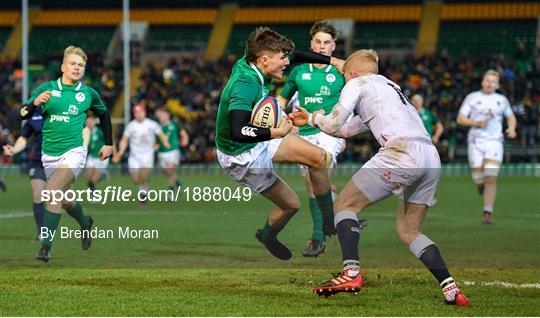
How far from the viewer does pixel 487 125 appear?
18.1 m

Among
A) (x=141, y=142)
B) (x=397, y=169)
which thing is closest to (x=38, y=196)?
(x=397, y=169)

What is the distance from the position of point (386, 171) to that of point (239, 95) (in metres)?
1.58

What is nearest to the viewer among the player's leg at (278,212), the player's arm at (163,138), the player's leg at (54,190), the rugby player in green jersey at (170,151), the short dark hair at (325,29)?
the player's leg at (278,212)

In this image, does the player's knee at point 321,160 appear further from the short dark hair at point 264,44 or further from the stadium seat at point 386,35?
the stadium seat at point 386,35

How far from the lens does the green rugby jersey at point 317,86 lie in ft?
43.4

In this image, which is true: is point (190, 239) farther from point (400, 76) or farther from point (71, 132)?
point (400, 76)

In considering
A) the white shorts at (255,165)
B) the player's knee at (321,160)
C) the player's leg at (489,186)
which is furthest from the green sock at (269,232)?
the player's leg at (489,186)

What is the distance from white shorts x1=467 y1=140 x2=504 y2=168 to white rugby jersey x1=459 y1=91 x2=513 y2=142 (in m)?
0.08

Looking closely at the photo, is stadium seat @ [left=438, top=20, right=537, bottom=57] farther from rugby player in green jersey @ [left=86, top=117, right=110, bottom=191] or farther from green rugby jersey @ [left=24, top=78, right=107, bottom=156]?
green rugby jersey @ [left=24, top=78, right=107, bottom=156]

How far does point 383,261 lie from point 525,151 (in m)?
26.1

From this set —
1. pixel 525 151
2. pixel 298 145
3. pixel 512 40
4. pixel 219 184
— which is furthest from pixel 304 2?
pixel 298 145

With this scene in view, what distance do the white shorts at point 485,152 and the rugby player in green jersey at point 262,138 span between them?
7.11 meters

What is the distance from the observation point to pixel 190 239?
15.2 meters

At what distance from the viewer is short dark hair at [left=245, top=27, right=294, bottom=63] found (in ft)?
32.9
